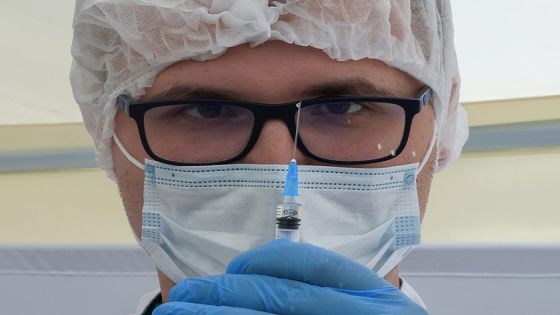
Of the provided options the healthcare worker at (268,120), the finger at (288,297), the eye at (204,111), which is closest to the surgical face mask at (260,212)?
the healthcare worker at (268,120)

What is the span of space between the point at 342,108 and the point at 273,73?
0.44 feet

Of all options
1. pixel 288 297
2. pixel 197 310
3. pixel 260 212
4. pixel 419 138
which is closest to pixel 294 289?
pixel 288 297

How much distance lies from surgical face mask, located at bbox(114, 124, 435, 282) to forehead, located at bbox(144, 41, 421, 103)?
0.42ft

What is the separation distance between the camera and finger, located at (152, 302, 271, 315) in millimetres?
675

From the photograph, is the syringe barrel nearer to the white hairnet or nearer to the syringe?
the syringe

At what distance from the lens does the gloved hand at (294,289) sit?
676 millimetres

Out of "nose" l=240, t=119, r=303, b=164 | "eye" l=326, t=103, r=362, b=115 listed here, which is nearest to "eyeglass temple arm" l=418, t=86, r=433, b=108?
"eye" l=326, t=103, r=362, b=115

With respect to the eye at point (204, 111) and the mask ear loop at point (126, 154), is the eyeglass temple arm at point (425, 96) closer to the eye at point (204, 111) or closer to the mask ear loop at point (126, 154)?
the eye at point (204, 111)

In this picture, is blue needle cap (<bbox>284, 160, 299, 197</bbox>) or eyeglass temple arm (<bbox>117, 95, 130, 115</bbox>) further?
eyeglass temple arm (<bbox>117, 95, 130, 115</bbox>)

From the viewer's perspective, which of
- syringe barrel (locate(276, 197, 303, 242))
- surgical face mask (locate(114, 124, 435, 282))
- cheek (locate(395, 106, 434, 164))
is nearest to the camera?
syringe barrel (locate(276, 197, 303, 242))

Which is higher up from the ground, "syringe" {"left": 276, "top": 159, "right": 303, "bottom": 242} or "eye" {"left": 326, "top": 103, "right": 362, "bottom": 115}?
"eye" {"left": 326, "top": 103, "right": 362, "bottom": 115}

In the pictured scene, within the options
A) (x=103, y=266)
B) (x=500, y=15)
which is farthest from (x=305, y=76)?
(x=103, y=266)

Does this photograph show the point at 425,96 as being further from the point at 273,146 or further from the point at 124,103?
the point at 124,103

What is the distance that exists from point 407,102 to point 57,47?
1.51 metres
